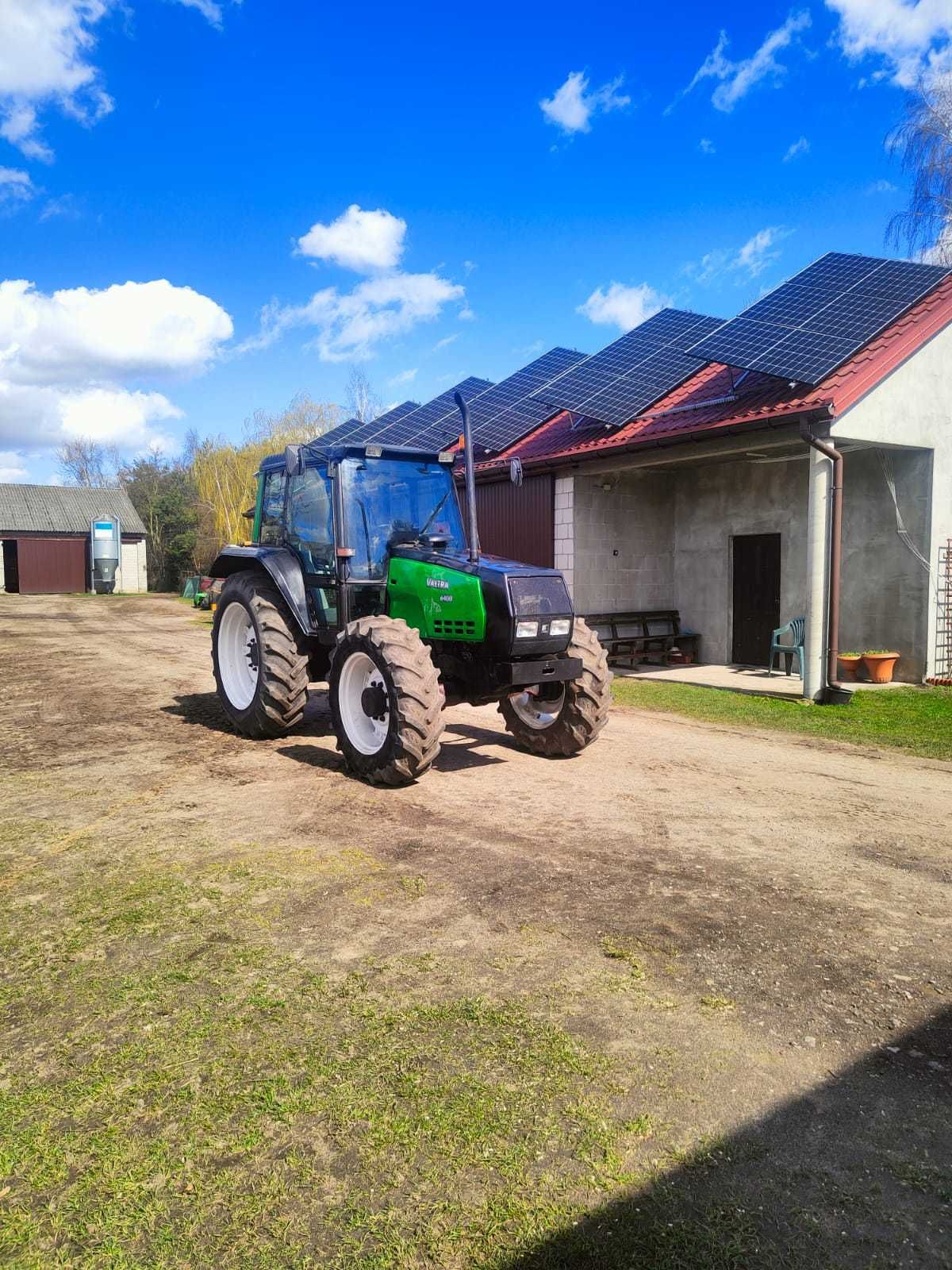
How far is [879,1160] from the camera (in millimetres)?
2416

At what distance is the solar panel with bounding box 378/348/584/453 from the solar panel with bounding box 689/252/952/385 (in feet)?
10.6

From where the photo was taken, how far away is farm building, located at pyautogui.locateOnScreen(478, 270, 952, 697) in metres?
10.8

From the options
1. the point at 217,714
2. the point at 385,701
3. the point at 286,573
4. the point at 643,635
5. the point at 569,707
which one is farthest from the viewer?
the point at 643,635

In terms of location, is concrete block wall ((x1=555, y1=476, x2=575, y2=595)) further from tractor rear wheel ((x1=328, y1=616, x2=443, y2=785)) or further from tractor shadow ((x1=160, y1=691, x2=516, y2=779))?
tractor rear wheel ((x1=328, y1=616, x2=443, y2=785))

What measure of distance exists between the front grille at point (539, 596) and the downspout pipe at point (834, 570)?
502cm

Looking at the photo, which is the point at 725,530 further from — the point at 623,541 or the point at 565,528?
the point at 565,528

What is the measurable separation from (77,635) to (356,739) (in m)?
14.8

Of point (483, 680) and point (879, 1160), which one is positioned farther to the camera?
point (483, 680)

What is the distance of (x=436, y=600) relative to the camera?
654 cm

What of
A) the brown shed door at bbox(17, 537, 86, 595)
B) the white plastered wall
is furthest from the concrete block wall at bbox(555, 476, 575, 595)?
the brown shed door at bbox(17, 537, 86, 595)

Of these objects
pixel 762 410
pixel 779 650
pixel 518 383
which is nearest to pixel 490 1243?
pixel 762 410

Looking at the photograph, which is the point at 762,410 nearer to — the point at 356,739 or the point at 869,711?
the point at 869,711

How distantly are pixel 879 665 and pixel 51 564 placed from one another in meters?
36.4

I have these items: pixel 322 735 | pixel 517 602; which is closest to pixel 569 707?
pixel 517 602
